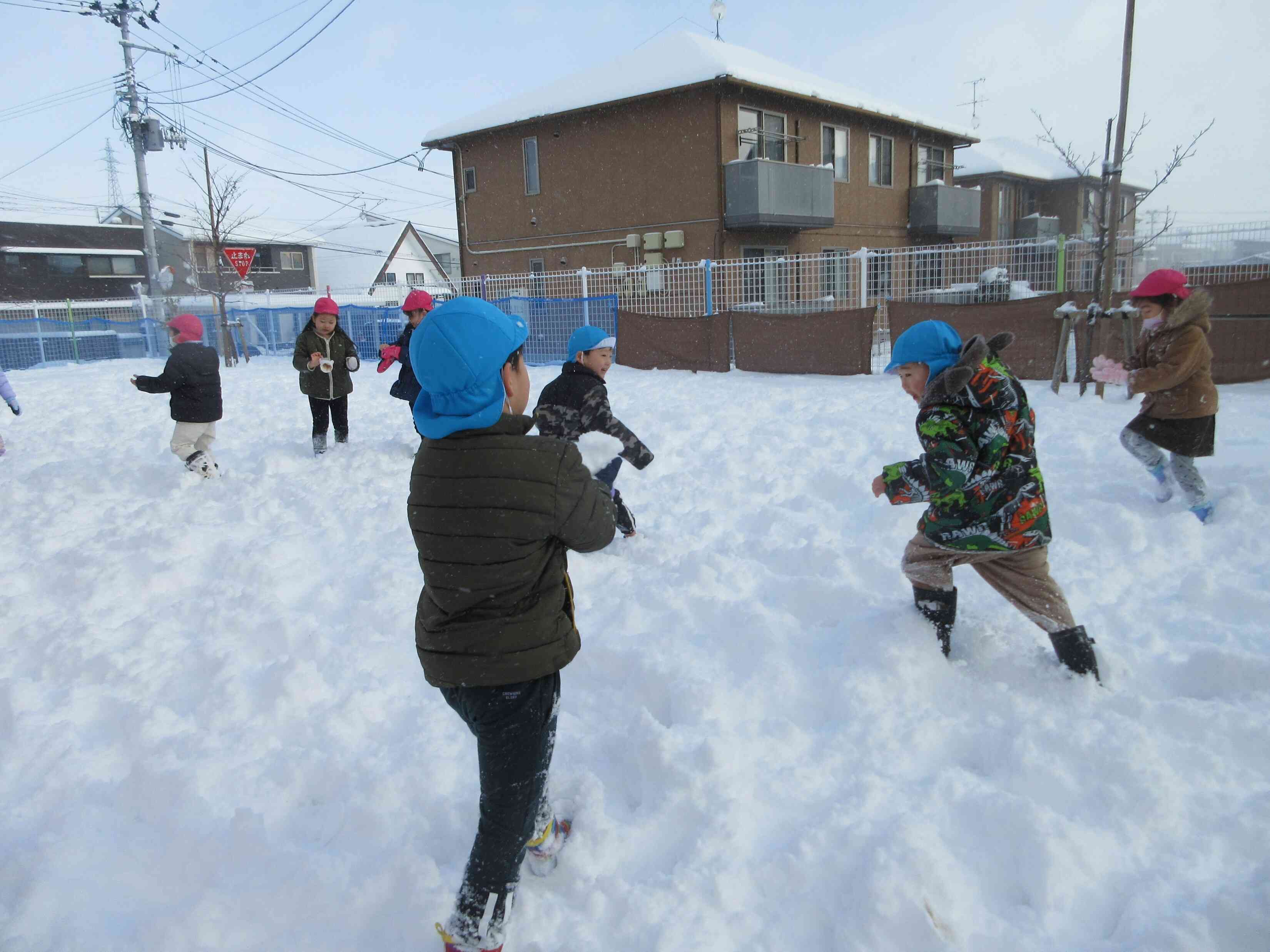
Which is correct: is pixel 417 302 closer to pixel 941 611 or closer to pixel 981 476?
pixel 941 611

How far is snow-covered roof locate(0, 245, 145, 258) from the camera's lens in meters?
39.7

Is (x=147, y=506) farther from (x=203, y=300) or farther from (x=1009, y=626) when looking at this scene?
(x=203, y=300)

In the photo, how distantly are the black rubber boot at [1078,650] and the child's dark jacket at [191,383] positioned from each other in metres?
6.22

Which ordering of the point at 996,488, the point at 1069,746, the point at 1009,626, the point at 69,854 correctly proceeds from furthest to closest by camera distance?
1. the point at 1009,626
2. the point at 996,488
3. the point at 1069,746
4. the point at 69,854

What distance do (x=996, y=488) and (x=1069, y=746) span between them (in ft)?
3.01

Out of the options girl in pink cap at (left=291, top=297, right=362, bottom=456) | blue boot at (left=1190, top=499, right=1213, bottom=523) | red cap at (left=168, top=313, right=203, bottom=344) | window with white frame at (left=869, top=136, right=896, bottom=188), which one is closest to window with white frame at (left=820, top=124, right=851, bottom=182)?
window with white frame at (left=869, top=136, right=896, bottom=188)

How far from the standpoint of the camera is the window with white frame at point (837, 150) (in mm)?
22891

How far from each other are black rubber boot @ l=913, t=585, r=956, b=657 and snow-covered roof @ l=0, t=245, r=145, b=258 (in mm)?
47772

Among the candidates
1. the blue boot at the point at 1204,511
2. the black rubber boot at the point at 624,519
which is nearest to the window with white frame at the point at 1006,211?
the blue boot at the point at 1204,511

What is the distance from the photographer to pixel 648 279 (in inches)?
663

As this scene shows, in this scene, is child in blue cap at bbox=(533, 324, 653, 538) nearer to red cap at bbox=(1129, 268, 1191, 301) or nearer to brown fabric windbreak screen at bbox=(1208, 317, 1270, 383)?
red cap at bbox=(1129, 268, 1191, 301)

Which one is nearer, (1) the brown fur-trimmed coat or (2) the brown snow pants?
(2) the brown snow pants

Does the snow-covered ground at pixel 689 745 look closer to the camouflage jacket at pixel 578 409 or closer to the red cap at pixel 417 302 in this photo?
the camouflage jacket at pixel 578 409

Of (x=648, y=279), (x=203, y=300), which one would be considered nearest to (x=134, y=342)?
(x=203, y=300)
